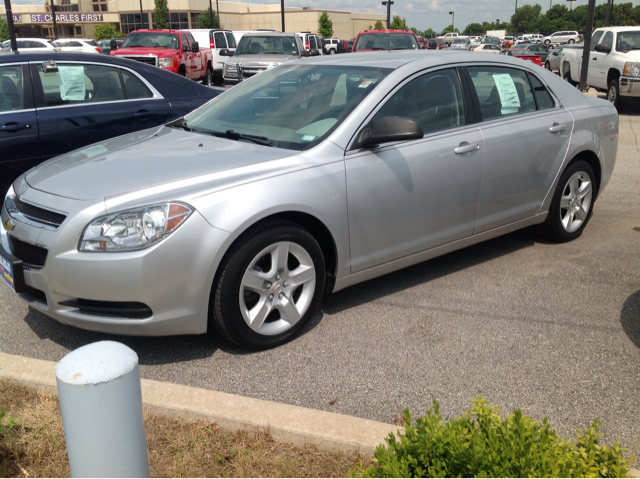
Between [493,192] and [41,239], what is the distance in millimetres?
3114

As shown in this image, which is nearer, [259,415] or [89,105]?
[259,415]

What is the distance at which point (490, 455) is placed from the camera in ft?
6.07

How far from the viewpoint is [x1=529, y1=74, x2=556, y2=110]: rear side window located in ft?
17.4

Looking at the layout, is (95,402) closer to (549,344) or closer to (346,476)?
(346,476)

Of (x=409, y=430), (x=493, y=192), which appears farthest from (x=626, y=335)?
(x=409, y=430)

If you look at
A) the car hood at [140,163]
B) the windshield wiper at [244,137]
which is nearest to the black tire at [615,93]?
the windshield wiper at [244,137]

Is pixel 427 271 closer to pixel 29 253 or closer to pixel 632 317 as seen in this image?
pixel 632 317

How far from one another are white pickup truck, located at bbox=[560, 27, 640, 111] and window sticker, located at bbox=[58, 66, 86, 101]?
41.0 ft

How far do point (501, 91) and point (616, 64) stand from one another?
38.3 feet

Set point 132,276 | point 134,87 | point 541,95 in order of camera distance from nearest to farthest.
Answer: point 132,276 → point 541,95 → point 134,87

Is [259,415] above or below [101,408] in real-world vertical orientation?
below

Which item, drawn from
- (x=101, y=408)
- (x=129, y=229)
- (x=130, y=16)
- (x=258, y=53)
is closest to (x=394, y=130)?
(x=129, y=229)

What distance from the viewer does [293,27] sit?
98.8m

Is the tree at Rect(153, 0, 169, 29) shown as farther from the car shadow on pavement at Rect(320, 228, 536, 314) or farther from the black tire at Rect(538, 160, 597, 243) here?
the black tire at Rect(538, 160, 597, 243)
